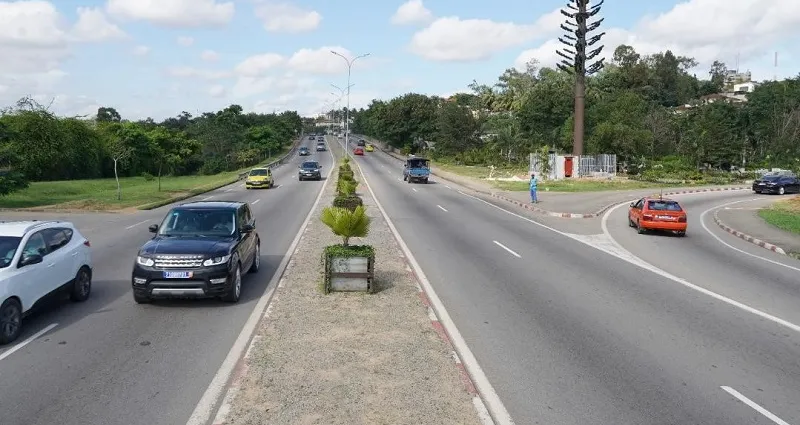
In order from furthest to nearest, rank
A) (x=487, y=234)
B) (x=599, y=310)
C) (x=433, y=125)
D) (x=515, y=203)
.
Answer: (x=433, y=125) → (x=515, y=203) → (x=487, y=234) → (x=599, y=310)

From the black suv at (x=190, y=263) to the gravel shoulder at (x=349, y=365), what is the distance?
102cm

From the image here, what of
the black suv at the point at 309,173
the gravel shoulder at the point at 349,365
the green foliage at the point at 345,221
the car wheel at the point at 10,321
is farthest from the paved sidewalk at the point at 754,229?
the black suv at the point at 309,173

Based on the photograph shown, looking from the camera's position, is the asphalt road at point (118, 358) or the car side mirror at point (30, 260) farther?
the car side mirror at point (30, 260)

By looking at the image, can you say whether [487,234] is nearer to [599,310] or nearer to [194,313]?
[599,310]

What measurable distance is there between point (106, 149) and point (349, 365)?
5511cm

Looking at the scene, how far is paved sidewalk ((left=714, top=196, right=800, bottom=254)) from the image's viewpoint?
21.8m

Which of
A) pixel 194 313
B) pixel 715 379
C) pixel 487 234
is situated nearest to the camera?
pixel 715 379

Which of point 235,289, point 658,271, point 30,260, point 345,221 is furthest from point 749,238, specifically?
point 30,260

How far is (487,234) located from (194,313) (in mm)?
13160

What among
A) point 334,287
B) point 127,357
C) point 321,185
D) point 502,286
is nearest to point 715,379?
point 502,286

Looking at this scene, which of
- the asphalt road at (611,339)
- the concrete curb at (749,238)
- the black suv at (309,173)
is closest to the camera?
the asphalt road at (611,339)

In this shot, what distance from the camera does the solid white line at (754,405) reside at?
269 inches

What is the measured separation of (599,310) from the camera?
11.7 meters

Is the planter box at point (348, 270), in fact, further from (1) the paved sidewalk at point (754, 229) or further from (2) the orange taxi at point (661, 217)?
(1) the paved sidewalk at point (754, 229)
